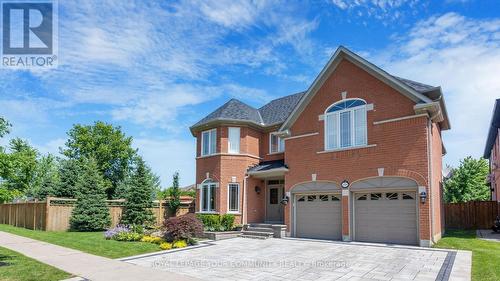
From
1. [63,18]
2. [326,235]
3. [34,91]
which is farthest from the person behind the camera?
[34,91]

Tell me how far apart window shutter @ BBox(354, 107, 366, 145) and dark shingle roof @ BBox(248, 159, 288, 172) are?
4.66 meters

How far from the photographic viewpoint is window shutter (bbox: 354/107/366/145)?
15453 millimetres

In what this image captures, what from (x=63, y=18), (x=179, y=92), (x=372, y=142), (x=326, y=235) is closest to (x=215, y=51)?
(x=179, y=92)

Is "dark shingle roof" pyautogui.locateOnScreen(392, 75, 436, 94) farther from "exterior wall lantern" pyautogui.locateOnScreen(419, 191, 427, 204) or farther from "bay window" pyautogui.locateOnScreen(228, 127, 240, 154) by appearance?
"bay window" pyautogui.locateOnScreen(228, 127, 240, 154)

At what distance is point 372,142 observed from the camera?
49.3 ft

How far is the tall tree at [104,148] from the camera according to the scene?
41.5 m

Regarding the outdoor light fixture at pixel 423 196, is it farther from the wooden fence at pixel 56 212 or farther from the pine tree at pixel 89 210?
the pine tree at pixel 89 210

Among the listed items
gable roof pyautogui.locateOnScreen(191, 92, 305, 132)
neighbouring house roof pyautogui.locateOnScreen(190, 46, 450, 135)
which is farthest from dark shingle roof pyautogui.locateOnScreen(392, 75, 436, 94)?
gable roof pyautogui.locateOnScreen(191, 92, 305, 132)

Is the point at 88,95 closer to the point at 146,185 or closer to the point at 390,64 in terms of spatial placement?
the point at 146,185

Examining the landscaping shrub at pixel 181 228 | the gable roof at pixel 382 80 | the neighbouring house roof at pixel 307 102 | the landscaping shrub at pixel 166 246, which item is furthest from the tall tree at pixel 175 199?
the landscaping shrub at pixel 166 246

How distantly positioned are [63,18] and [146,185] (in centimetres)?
1179

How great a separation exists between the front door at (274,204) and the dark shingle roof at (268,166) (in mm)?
1402

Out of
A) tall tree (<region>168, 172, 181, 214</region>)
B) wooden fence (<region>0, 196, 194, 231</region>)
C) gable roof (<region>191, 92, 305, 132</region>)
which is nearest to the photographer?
wooden fence (<region>0, 196, 194, 231</region>)

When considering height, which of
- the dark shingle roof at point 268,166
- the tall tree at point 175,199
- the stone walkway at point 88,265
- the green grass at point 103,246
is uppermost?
the dark shingle roof at point 268,166
